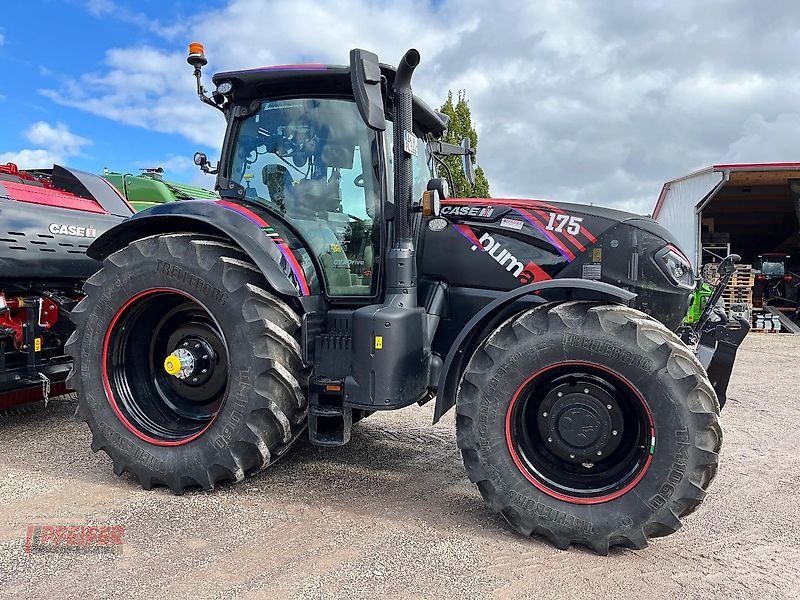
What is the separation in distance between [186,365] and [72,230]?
2.16 m

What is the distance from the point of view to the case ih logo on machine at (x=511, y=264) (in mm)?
3416

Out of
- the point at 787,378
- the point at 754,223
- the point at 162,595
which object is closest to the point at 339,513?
the point at 162,595

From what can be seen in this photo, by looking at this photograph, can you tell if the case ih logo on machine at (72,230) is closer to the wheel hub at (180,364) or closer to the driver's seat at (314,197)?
the wheel hub at (180,364)

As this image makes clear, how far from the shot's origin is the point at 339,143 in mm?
3619

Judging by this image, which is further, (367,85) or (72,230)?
→ (72,230)

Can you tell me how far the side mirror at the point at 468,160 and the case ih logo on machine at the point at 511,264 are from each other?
1319 mm

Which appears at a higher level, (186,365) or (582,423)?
(186,365)

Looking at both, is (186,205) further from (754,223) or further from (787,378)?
(754,223)

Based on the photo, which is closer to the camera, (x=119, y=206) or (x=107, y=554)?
(x=107, y=554)

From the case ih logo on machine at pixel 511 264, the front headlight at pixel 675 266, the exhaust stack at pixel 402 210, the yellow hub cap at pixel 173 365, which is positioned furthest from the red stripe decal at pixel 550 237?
the yellow hub cap at pixel 173 365

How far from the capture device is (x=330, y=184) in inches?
144

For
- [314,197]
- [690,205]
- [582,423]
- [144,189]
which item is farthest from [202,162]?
[690,205]

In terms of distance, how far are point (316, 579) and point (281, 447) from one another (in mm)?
1015

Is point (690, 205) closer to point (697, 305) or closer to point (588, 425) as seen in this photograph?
point (697, 305)
